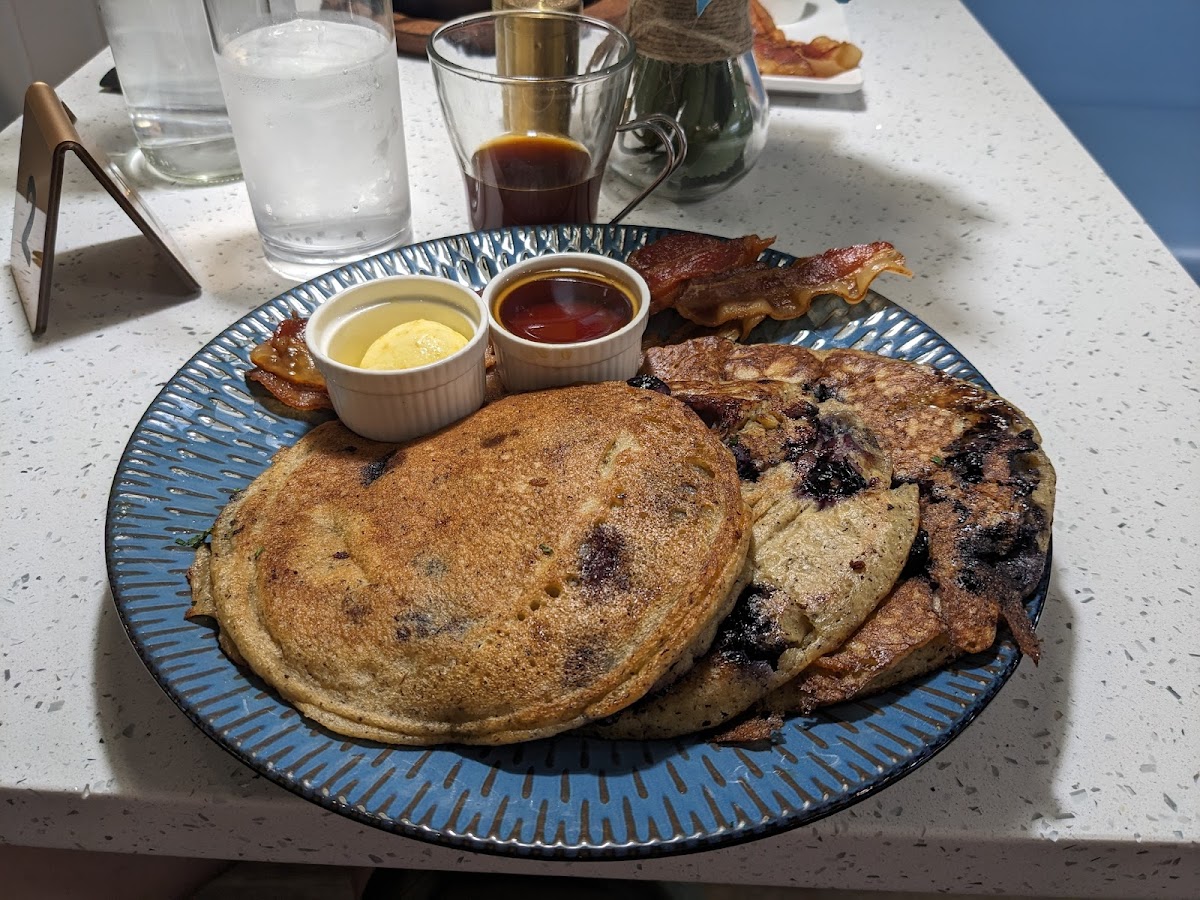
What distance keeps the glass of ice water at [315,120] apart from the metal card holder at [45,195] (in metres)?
0.23

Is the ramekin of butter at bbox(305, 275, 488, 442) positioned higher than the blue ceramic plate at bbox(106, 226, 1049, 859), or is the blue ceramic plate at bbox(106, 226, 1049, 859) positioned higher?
the ramekin of butter at bbox(305, 275, 488, 442)

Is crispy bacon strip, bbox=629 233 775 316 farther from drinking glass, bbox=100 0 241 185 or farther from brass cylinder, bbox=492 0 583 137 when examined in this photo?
drinking glass, bbox=100 0 241 185

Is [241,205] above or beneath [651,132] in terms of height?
beneath

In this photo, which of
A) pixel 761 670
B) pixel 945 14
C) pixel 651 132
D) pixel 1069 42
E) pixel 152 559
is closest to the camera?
pixel 761 670

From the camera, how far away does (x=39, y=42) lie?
3291 mm

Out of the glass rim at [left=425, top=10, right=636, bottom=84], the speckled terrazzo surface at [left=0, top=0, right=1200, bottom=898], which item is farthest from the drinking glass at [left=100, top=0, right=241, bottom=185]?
the glass rim at [left=425, top=10, right=636, bottom=84]

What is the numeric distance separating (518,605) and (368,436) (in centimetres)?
44

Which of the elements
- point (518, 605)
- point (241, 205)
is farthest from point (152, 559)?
point (241, 205)

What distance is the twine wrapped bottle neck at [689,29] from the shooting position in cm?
171

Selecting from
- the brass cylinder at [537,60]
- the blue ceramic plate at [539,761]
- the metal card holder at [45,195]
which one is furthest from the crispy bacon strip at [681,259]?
the metal card holder at [45,195]

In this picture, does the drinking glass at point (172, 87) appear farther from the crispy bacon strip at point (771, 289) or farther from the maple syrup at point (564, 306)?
the crispy bacon strip at point (771, 289)

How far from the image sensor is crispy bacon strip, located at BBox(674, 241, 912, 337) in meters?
1.47

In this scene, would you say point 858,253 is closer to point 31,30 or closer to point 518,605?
point 518,605

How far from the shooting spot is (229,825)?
0.98 metres
